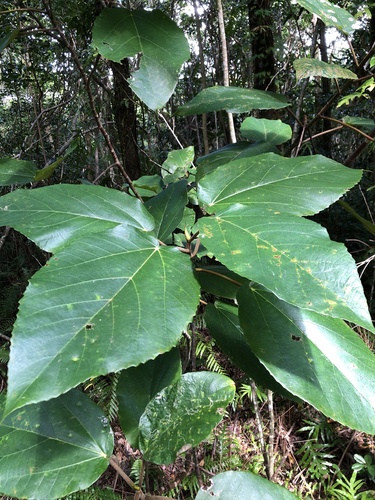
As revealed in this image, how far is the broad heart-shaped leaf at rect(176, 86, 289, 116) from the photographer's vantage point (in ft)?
1.95

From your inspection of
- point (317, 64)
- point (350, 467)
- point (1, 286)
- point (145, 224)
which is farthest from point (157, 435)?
point (1, 286)

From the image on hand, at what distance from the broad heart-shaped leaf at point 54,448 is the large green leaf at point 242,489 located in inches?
4.9

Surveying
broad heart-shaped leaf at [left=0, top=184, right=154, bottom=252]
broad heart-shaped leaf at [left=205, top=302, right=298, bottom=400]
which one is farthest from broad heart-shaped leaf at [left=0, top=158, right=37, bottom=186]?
broad heart-shaped leaf at [left=205, top=302, right=298, bottom=400]

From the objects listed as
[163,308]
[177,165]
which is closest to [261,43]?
[177,165]

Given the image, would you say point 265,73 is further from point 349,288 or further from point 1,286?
point 1,286

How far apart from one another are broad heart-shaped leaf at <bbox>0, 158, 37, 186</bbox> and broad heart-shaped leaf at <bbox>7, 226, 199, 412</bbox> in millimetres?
322

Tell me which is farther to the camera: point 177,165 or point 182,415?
point 177,165

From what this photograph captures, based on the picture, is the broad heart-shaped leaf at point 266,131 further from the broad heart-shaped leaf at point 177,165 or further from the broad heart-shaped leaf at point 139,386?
the broad heart-shaped leaf at point 139,386

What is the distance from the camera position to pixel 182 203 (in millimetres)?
497

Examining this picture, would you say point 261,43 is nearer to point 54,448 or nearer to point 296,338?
point 296,338

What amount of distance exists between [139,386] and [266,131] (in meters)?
0.53

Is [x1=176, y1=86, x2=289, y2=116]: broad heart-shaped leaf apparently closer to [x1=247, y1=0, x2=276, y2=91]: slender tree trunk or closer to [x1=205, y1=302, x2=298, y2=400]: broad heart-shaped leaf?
[x1=205, y1=302, x2=298, y2=400]: broad heart-shaped leaf

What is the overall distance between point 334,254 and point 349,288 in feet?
0.12

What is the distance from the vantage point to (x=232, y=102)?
0.61m
